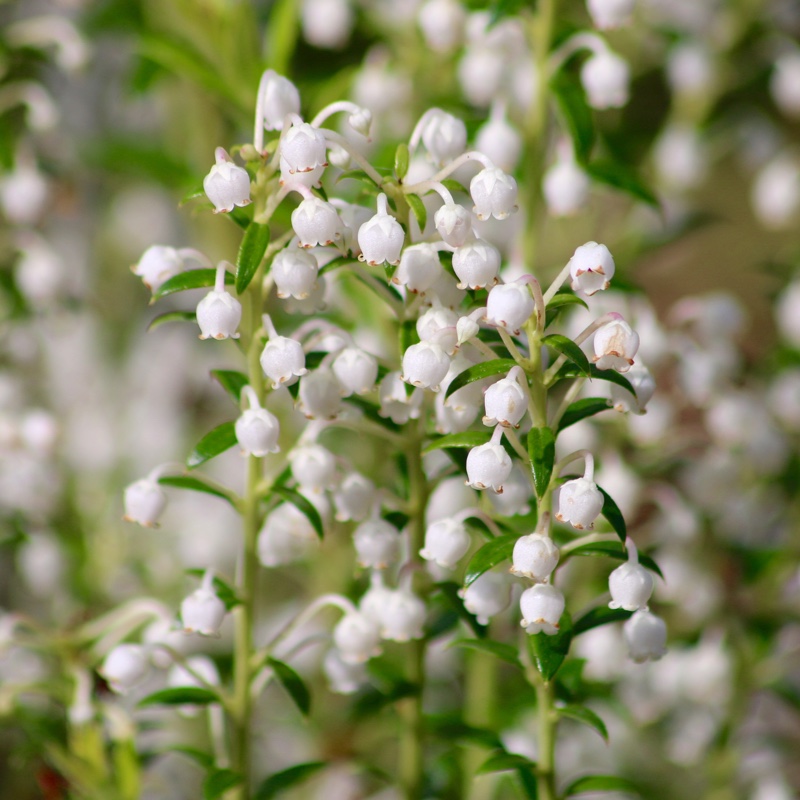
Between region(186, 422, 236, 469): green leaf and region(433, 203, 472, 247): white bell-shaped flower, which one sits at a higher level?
region(433, 203, 472, 247): white bell-shaped flower

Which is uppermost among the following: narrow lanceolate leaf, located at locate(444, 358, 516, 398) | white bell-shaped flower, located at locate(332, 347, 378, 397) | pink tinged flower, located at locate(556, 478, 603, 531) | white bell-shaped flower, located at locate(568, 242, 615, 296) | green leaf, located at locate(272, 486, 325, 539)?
white bell-shaped flower, located at locate(568, 242, 615, 296)

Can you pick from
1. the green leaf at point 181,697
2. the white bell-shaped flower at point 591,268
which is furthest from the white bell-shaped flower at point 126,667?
the white bell-shaped flower at point 591,268

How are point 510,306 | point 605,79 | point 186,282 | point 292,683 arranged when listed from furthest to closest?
1. point 605,79
2. point 292,683
3. point 186,282
4. point 510,306

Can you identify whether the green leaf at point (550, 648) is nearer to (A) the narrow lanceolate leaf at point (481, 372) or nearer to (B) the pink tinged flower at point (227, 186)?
(A) the narrow lanceolate leaf at point (481, 372)

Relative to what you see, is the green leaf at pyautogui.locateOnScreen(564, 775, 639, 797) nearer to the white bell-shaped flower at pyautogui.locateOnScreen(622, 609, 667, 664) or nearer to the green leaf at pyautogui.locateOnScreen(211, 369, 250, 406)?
the white bell-shaped flower at pyautogui.locateOnScreen(622, 609, 667, 664)

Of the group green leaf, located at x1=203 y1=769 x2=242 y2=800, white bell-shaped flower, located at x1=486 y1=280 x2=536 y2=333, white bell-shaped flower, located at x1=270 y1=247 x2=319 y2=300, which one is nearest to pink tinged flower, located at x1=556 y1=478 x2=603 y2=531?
white bell-shaped flower, located at x1=486 y1=280 x2=536 y2=333

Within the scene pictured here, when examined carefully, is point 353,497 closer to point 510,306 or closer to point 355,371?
point 355,371

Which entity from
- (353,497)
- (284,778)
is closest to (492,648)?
(353,497)
